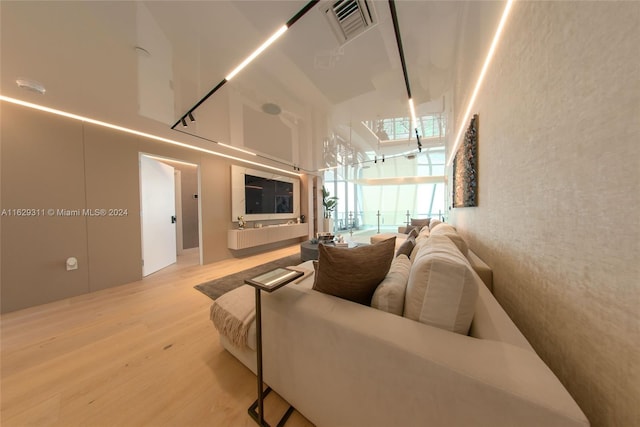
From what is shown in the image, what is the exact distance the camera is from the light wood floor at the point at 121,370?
1.11 metres

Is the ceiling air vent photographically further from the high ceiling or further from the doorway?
the doorway

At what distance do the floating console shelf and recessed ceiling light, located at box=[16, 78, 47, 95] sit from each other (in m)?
3.02

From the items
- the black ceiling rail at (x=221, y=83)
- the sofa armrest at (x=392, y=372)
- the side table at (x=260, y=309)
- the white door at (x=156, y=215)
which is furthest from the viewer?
the white door at (x=156, y=215)

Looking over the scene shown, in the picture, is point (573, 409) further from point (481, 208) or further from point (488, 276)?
point (481, 208)

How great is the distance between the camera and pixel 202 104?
2.27m

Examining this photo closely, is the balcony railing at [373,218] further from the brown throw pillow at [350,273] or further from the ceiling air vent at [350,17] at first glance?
the brown throw pillow at [350,273]

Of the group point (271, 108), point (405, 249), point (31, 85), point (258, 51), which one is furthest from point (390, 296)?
point (31, 85)

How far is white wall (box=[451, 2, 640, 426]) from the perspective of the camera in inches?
21.1

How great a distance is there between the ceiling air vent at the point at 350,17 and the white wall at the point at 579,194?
2.80 ft

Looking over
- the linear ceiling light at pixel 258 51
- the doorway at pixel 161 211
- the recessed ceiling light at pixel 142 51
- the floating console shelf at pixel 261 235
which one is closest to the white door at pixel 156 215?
the doorway at pixel 161 211

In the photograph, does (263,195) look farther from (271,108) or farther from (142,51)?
(142,51)

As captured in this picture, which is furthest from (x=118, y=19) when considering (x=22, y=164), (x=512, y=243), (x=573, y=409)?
(x=512, y=243)

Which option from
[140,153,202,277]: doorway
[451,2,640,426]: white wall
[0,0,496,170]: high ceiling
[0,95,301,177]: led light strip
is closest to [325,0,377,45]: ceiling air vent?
[0,0,496,170]: high ceiling

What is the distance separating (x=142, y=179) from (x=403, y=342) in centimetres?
421
